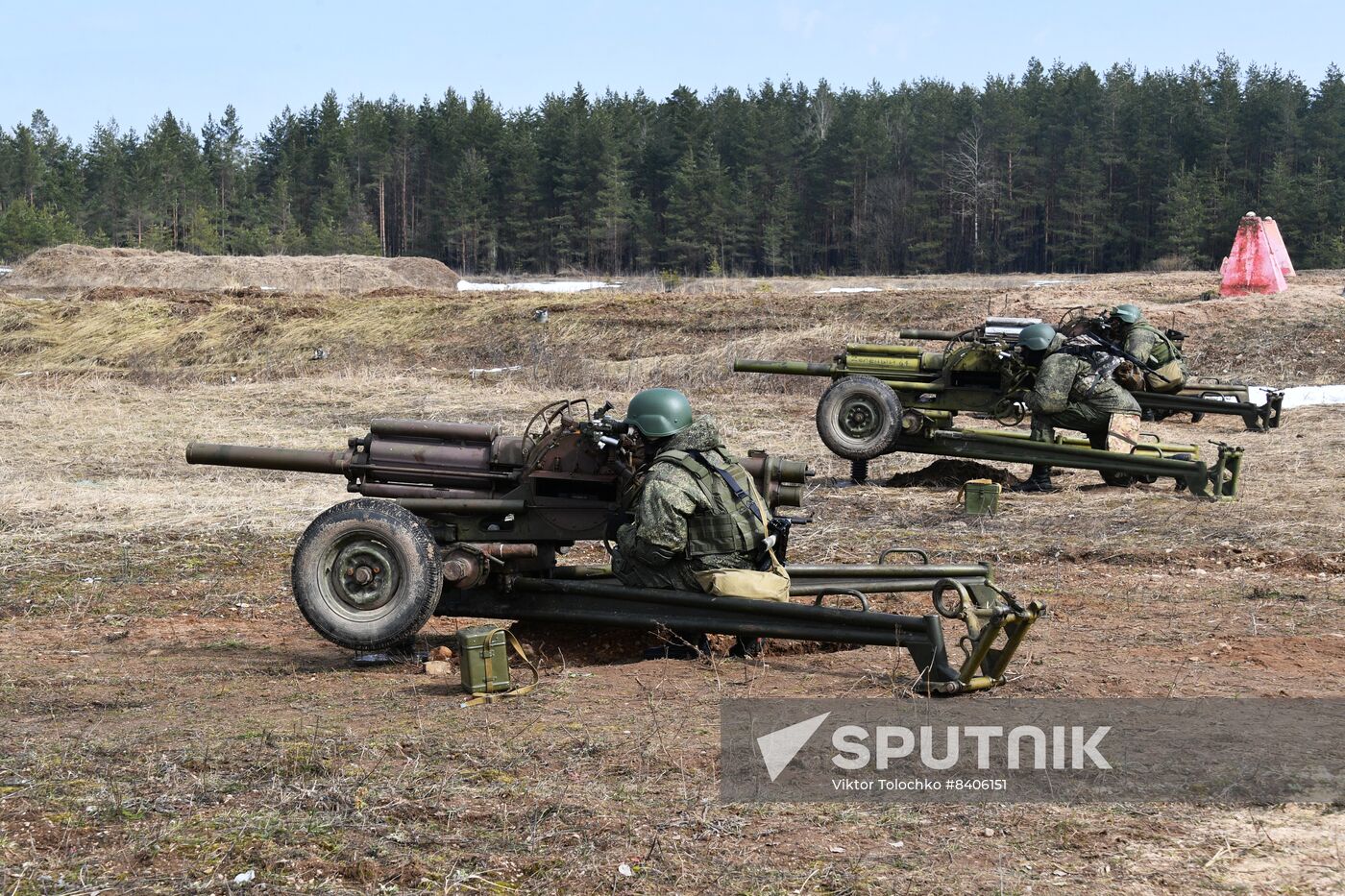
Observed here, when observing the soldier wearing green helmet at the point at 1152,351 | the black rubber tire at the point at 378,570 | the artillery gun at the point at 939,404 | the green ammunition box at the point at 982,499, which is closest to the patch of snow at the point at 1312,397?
the soldier wearing green helmet at the point at 1152,351

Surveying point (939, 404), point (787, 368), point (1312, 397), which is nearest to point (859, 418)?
point (939, 404)

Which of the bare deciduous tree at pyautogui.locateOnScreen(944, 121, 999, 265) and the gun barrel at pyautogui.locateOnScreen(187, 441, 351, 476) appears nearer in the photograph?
the gun barrel at pyautogui.locateOnScreen(187, 441, 351, 476)

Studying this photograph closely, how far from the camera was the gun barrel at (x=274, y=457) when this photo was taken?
327 inches

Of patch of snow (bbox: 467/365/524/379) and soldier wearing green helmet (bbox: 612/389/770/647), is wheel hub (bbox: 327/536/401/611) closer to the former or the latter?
soldier wearing green helmet (bbox: 612/389/770/647)

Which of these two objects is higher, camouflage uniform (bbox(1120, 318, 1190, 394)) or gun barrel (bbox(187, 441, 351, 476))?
camouflage uniform (bbox(1120, 318, 1190, 394))

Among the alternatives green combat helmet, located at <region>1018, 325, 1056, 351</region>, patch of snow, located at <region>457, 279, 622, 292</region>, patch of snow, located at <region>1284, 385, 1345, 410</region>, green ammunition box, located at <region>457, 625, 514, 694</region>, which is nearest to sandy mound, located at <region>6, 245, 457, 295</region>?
patch of snow, located at <region>457, 279, 622, 292</region>

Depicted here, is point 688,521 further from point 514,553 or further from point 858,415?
point 858,415

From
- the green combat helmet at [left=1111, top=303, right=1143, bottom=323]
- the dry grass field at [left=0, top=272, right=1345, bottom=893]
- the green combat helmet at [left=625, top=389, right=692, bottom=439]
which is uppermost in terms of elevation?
the green combat helmet at [left=1111, top=303, right=1143, bottom=323]

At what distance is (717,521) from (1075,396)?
25.9ft

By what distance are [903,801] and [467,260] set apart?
64.0m

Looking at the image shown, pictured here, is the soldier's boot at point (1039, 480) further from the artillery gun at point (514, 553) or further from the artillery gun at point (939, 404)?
the artillery gun at point (514, 553)

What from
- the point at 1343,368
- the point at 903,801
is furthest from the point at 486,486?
the point at 1343,368

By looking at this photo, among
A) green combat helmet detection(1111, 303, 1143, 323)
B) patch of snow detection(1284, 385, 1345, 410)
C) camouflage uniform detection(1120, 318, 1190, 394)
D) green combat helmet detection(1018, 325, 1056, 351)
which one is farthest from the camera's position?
patch of snow detection(1284, 385, 1345, 410)

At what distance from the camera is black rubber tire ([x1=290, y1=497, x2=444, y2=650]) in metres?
7.61
